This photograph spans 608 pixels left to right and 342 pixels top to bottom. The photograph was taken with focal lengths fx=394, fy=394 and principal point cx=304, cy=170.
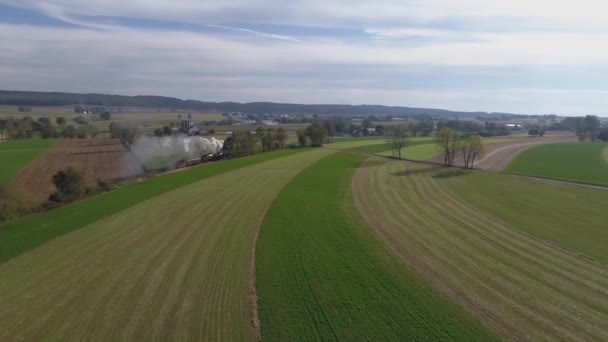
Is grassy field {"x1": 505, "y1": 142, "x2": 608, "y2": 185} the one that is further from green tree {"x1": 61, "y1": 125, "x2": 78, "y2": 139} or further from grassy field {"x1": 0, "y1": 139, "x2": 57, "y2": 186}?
green tree {"x1": 61, "y1": 125, "x2": 78, "y2": 139}

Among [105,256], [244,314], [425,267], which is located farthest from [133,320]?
[425,267]

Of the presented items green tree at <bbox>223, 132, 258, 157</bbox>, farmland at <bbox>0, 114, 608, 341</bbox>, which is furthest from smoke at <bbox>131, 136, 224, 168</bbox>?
farmland at <bbox>0, 114, 608, 341</bbox>

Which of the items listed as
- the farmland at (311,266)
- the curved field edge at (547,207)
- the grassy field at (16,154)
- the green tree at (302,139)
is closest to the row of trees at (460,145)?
the curved field edge at (547,207)

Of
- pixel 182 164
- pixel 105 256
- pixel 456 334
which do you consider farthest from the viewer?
pixel 182 164

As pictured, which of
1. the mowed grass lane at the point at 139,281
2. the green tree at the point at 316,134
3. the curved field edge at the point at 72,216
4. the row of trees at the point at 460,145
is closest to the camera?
the mowed grass lane at the point at 139,281

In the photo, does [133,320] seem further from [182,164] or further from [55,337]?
[182,164]

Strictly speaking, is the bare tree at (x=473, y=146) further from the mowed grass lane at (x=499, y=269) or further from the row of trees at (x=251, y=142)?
the row of trees at (x=251, y=142)

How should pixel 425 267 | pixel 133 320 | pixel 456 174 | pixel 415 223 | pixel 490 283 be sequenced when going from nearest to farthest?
1. pixel 133 320
2. pixel 490 283
3. pixel 425 267
4. pixel 415 223
5. pixel 456 174
